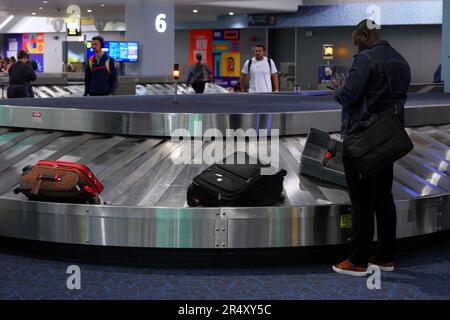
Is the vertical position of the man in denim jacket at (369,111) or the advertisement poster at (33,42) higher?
the advertisement poster at (33,42)

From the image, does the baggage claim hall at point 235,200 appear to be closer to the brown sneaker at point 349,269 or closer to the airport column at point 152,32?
the brown sneaker at point 349,269

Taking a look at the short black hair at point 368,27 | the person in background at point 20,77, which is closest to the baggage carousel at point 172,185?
the short black hair at point 368,27

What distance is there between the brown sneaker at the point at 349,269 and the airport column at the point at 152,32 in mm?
17333

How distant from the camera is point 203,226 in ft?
15.8

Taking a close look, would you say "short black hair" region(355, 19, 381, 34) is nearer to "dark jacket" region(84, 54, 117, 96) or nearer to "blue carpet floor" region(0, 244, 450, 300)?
"blue carpet floor" region(0, 244, 450, 300)

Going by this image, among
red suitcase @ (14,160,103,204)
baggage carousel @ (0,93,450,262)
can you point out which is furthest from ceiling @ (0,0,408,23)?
red suitcase @ (14,160,103,204)

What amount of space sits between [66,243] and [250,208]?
1.27 meters

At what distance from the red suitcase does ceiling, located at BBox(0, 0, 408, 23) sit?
55.5ft

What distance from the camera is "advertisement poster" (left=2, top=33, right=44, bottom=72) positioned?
38.9 m

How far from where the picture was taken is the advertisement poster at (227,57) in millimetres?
30391

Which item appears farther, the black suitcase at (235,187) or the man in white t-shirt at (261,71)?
the man in white t-shirt at (261,71)

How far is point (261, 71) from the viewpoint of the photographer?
1108 centimetres
